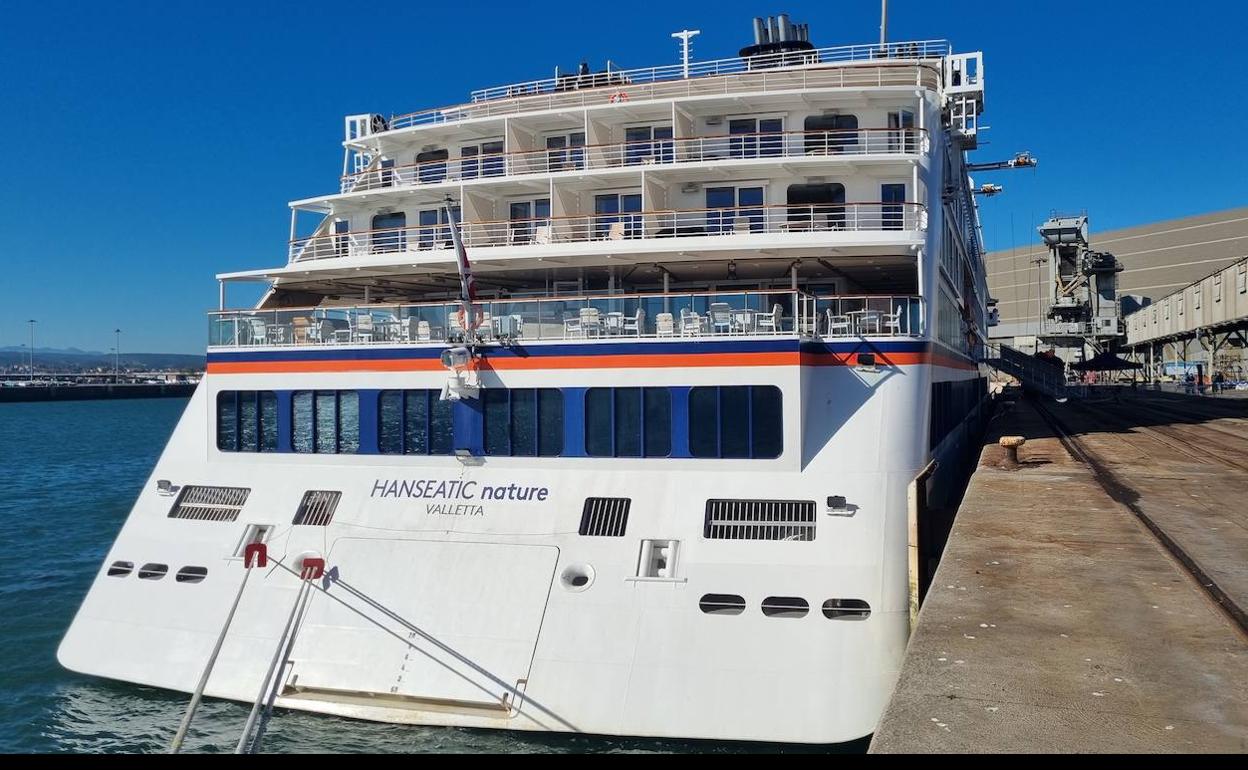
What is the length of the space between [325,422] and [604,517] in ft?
16.3

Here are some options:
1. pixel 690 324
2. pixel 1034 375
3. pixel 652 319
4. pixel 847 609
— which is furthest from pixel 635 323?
Result: pixel 1034 375

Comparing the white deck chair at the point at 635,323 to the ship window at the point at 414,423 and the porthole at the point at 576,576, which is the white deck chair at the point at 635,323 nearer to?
the ship window at the point at 414,423

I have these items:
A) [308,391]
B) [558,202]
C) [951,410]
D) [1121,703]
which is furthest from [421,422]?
[951,410]

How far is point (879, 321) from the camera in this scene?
529 inches

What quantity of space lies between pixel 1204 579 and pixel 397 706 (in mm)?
8986

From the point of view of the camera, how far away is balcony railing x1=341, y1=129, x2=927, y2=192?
16266 millimetres

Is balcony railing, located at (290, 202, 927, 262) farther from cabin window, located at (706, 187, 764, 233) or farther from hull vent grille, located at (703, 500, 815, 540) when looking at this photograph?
hull vent grille, located at (703, 500, 815, 540)

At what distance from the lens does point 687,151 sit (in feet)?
55.5

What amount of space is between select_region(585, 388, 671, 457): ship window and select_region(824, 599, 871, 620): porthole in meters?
3.06

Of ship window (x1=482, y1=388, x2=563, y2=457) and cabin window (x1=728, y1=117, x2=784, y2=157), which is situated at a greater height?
cabin window (x1=728, y1=117, x2=784, y2=157)

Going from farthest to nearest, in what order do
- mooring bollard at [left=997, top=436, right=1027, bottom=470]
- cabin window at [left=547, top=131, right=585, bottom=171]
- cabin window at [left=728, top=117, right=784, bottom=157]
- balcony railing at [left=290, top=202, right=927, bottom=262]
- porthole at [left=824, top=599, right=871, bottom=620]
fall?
mooring bollard at [left=997, top=436, right=1027, bottom=470]
cabin window at [left=547, top=131, right=585, bottom=171]
cabin window at [left=728, top=117, right=784, bottom=157]
balcony railing at [left=290, top=202, right=927, bottom=262]
porthole at [left=824, top=599, right=871, bottom=620]

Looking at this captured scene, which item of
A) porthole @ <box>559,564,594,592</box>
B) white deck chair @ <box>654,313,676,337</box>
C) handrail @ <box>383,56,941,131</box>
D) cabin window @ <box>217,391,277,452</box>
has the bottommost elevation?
porthole @ <box>559,564,594,592</box>

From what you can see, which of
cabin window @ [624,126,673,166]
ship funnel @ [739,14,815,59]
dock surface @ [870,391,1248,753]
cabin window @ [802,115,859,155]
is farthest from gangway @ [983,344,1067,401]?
cabin window @ [624,126,673,166]

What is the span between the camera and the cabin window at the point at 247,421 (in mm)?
14828
